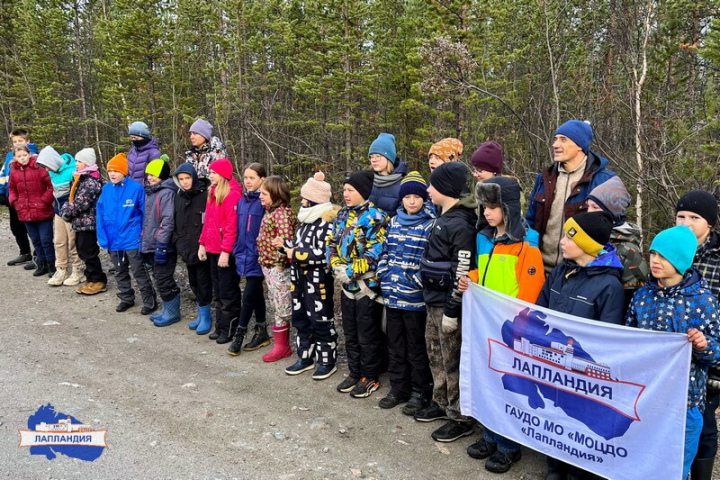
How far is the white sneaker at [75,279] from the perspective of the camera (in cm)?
932

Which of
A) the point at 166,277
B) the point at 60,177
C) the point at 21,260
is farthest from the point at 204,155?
the point at 21,260

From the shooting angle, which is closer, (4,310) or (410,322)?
(410,322)

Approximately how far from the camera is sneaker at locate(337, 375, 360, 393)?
5.52m

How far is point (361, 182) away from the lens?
5.37 m

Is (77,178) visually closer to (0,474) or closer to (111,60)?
(0,474)

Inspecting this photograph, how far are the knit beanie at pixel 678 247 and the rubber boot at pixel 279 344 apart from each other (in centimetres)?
439

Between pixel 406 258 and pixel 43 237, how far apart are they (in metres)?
8.16

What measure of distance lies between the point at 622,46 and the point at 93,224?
9.78 metres

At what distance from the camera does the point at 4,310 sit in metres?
8.05

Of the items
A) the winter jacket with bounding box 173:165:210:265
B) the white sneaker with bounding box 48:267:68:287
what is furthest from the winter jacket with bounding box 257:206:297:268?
the white sneaker with bounding box 48:267:68:287

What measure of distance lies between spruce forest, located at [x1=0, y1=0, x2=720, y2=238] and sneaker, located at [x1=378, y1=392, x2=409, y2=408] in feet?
15.2

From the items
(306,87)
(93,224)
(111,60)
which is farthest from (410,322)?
(111,60)

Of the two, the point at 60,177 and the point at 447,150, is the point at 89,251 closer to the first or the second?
the point at 60,177

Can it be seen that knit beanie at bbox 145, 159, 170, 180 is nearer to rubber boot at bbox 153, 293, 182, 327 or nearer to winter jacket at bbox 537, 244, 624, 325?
rubber boot at bbox 153, 293, 182, 327
